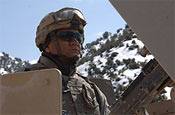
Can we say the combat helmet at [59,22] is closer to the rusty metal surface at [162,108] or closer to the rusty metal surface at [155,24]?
the rusty metal surface at [155,24]

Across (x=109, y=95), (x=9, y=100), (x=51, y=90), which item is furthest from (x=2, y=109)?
(x=109, y=95)

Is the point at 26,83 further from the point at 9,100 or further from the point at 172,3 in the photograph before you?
the point at 172,3

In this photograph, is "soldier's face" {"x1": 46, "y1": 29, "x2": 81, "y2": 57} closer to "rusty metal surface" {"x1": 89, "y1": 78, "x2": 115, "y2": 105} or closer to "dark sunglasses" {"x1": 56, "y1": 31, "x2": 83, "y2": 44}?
"dark sunglasses" {"x1": 56, "y1": 31, "x2": 83, "y2": 44}

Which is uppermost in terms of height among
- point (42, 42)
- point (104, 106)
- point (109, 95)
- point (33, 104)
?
point (42, 42)

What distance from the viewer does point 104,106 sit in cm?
276

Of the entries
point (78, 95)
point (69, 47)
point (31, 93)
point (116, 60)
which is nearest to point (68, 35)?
point (69, 47)

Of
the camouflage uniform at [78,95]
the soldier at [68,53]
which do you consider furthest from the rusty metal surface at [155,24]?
the soldier at [68,53]

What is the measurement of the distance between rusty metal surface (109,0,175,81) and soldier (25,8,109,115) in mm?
1604

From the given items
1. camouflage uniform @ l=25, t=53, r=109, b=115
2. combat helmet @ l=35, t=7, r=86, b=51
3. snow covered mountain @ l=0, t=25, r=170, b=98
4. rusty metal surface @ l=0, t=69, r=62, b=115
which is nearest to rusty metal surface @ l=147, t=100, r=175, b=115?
camouflage uniform @ l=25, t=53, r=109, b=115

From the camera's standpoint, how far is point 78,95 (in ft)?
8.73

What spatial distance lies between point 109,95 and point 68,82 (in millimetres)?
754

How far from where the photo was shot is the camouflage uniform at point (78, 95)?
256cm

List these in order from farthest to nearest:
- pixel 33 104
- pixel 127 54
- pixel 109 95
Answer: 1. pixel 127 54
2. pixel 109 95
3. pixel 33 104

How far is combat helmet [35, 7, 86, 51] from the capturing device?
275 cm
